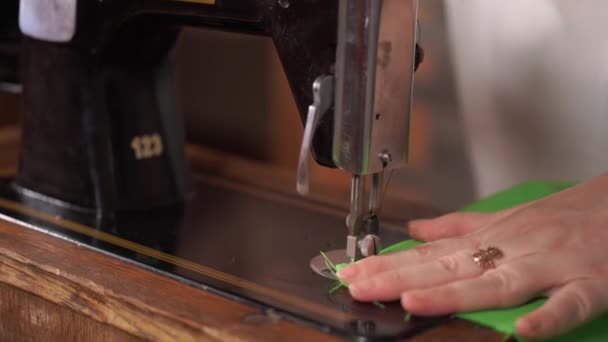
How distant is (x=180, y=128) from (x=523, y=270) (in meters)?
0.61

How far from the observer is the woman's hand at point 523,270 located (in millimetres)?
836

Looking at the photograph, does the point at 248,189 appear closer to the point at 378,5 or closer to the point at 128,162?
the point at 128,162

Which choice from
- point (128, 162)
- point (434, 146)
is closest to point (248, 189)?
point (128, 162)

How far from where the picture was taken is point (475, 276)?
881 millimetres

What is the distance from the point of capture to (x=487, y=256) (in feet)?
2.96

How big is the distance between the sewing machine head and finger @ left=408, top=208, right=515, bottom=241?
4.3 inches

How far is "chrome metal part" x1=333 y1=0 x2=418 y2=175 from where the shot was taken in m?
0.88

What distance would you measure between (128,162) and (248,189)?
0.59 ft

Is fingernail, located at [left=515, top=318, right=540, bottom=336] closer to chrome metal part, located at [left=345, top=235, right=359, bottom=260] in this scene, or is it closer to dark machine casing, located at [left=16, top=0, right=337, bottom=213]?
chrome metal part, located at [left=345, top=235, right=359, bottom=260]

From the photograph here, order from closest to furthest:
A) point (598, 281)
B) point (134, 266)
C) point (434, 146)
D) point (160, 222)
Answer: point (598, 281), point (134, 266), point (160, 222), point (434, 146)

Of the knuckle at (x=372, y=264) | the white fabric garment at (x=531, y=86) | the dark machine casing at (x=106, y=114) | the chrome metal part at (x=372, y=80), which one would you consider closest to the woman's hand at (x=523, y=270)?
the knuckle at (x=372, y=264)

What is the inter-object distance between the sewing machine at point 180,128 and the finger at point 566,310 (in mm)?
92

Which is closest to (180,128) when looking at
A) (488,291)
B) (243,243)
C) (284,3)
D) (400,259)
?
(243,243)

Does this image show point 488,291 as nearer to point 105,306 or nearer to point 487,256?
point 487,256
